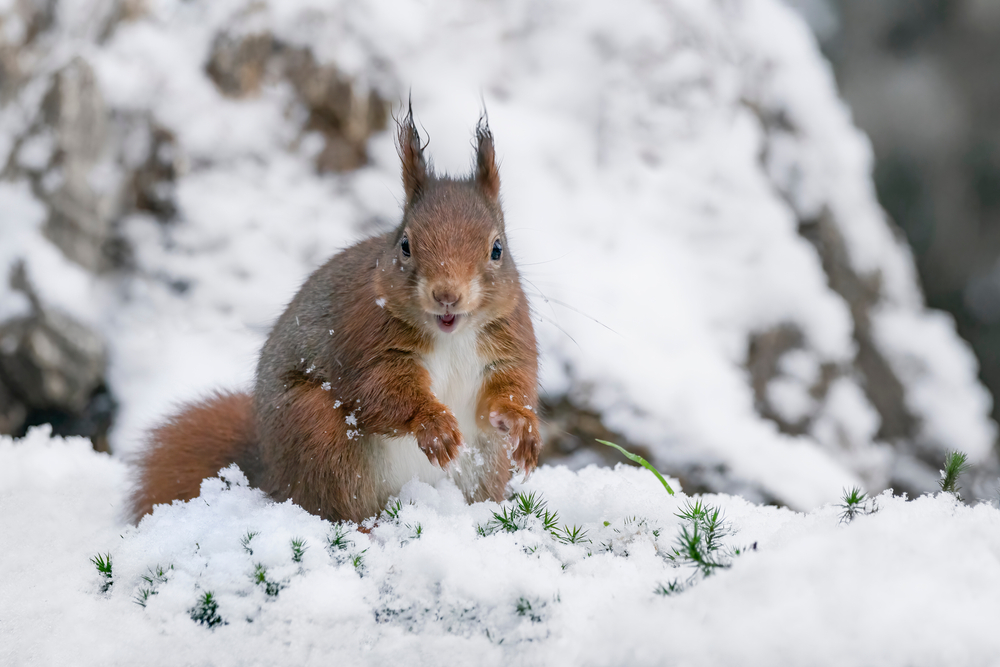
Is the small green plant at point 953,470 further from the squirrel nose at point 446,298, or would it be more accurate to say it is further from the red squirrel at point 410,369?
the squirrel nose at point 446,298

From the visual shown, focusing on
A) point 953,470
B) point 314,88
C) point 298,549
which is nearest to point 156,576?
point 298,549

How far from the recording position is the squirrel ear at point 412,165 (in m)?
1.70

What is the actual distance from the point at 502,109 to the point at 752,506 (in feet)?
7.99

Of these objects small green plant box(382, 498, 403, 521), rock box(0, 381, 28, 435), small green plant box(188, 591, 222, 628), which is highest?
rock box(0, 381, 28, 435)

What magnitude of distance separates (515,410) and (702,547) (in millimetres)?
549

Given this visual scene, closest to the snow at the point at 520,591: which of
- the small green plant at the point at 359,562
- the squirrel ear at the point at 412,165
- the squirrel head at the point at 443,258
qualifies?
the small green plant at the point at 359,562

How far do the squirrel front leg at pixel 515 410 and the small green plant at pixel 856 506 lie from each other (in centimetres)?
55

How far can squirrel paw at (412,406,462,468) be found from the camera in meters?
1.46

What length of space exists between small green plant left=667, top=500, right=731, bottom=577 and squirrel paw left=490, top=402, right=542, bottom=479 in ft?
1.12

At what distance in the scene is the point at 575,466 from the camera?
118 inches

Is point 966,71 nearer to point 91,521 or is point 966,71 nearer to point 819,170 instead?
point 819,170

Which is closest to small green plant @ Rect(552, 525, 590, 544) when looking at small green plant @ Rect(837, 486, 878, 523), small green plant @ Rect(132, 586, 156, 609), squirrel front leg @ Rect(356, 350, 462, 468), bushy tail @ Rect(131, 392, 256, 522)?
squirrel front leg @ Rect(356, 350, 462, 468)

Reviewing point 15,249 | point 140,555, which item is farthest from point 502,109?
point 140,555

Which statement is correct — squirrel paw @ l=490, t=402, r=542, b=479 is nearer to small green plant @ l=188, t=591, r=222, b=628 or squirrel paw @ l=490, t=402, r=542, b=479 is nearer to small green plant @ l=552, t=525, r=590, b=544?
small green plant @ l=552, t=525, r=590, b=544
